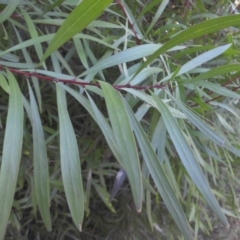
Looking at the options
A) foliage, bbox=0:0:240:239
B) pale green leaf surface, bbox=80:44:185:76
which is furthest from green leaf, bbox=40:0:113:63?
pale green leaf surface, bbox=80:44:185:76

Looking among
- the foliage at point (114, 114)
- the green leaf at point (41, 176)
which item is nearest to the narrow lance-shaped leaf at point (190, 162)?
the foliage at point (114, 114)

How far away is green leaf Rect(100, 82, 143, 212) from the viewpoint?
34 cm

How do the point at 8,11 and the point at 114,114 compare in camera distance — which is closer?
the point at 114,114

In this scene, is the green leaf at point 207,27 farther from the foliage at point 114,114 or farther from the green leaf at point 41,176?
the green leaf at point 41,176

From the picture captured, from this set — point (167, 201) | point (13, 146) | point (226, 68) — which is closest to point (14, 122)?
point (13, 146)

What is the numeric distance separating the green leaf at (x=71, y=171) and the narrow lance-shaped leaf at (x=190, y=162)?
3.7 inches

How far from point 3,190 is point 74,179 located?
0.20ft

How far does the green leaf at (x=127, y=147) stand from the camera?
34 cm

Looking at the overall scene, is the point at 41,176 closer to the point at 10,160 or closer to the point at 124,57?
the point at 10,160

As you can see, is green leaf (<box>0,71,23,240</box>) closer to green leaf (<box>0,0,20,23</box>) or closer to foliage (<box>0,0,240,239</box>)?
foliage (<box>0,0,240,239</box>)

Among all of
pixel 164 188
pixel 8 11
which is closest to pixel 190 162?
pixel 164 188

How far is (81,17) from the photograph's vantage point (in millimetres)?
303

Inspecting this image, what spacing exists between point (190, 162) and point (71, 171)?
11 centimetres

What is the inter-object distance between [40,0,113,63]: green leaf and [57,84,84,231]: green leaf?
81mm
